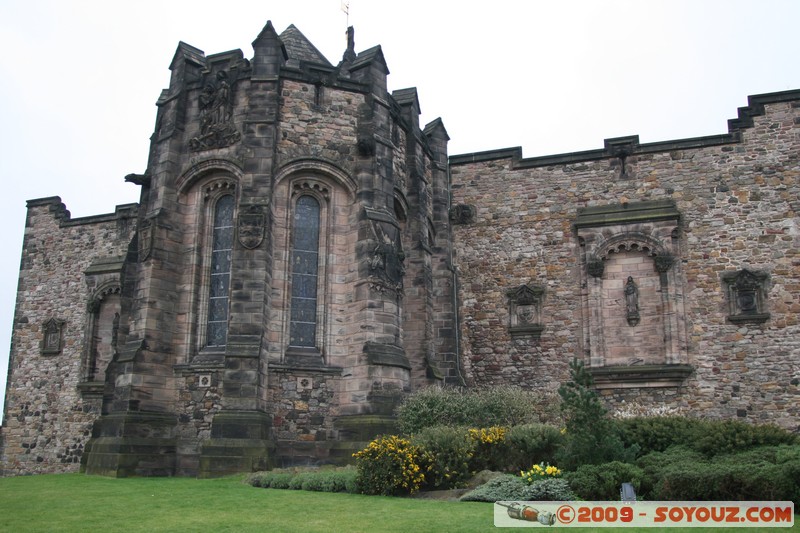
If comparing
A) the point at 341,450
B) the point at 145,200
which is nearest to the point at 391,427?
the point at 341,450

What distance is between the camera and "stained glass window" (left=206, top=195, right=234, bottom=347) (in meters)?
17.1

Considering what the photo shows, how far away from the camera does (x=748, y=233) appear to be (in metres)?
20.4

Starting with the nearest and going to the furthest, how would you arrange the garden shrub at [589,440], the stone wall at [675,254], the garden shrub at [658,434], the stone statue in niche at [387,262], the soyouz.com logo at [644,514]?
the soyouz.com logo at [644,514] < the garden shrub at [589,440] < the garden shrub at [658,434] < the stone statue in niche at [387,262] < the stone wall at [675,254]

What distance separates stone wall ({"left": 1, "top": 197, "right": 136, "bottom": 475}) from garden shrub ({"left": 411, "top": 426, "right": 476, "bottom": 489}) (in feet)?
49.7

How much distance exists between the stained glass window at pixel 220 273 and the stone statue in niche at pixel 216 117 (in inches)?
51.7

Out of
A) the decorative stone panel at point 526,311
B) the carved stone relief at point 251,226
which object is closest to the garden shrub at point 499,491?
the carved stone relief at point 251,226

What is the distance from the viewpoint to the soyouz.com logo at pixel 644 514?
348 inches

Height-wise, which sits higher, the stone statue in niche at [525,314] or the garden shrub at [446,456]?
the stone statue in niche at [525,314]

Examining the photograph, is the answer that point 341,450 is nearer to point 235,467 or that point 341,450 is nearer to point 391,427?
point 391,427

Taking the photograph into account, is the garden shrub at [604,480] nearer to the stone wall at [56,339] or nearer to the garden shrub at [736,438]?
the garden shrub at [736,438]

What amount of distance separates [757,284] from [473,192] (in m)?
8.21

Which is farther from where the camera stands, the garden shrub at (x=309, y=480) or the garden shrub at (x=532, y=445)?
the garden shrub at (x=532, y=445)

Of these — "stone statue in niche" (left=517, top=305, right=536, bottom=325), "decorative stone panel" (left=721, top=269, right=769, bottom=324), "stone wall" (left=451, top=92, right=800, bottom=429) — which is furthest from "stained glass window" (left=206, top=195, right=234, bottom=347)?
"decorative stone panel" (left=721, top=269, right=769, bottom=324)

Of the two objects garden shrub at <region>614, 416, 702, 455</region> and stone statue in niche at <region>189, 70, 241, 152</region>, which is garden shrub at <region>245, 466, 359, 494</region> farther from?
stone statue in niche at <region>189, 70, 241, 152</region>
